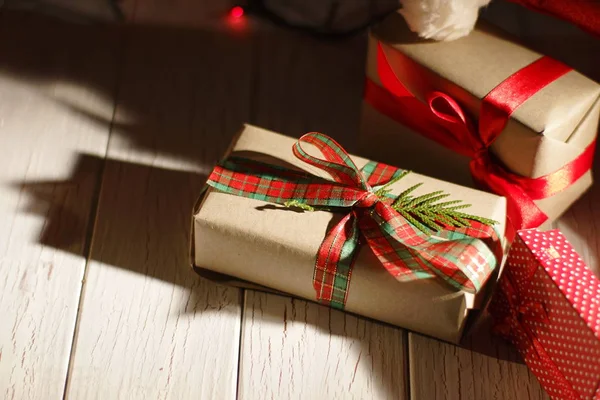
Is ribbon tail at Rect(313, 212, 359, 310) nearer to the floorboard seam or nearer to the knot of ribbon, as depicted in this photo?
the knot of ribbon

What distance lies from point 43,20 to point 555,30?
0.79m

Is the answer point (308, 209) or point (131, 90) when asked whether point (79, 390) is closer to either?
point (308, 209)

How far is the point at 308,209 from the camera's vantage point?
830 millimetres

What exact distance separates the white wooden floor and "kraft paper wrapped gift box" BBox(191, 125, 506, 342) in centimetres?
5

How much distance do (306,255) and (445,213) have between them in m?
0.16

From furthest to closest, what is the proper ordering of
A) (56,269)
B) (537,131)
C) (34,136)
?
(34,136), (56,269), (537,131)

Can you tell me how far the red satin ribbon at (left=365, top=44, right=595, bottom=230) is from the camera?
84 cm

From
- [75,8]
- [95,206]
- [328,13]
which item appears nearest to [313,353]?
[95,206]

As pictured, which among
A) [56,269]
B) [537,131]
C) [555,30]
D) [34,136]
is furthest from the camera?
[555,30]

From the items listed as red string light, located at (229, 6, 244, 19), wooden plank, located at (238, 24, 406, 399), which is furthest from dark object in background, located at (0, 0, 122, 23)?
wooden plank, located at (238, 24, 406, 399)

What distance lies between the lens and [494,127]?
841 mm

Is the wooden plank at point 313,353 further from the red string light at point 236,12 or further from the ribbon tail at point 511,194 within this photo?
the red string light at point 236,12

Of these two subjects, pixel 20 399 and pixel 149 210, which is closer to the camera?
A: pixel 20 399

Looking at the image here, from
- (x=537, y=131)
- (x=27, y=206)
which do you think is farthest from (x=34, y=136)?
(x=537, y=131)
